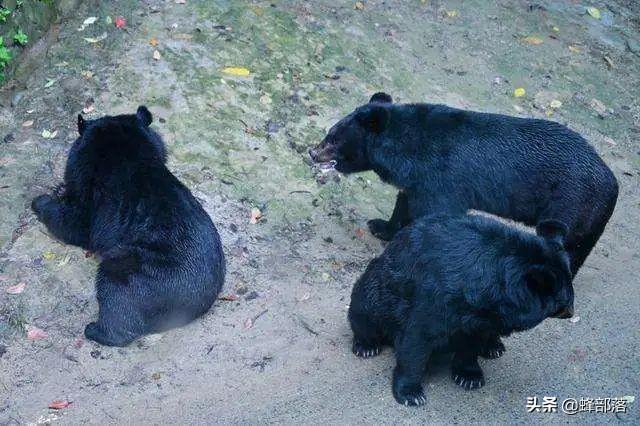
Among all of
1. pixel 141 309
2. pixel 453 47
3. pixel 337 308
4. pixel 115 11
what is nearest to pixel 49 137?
pixel 115 11

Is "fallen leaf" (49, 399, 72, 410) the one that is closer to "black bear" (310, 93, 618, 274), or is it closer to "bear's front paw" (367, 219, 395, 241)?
"black bear" (310, 93, 618, 274)

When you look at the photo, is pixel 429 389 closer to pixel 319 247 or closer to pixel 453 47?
pixel 319 247

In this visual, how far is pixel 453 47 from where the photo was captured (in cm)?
1232

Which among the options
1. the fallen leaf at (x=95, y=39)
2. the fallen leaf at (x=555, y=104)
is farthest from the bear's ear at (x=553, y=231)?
the fallen leaf at (x=95, y=39)

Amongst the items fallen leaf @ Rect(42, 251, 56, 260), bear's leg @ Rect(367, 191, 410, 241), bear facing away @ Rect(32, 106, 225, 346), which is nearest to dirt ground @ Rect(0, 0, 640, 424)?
fallen leaf @ Rect(42, 251, 56, 260)

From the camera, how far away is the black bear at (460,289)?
18.6 ft

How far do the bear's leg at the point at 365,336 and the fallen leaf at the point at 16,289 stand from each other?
3.05m

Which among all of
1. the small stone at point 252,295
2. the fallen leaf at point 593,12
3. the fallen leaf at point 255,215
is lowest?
the fallen leaf at point 255,215

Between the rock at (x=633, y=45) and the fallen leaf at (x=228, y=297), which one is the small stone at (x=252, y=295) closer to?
the fallen leaf at (x=228, y=297)

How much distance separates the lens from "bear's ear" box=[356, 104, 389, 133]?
785cm

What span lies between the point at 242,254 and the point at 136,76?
3.17m

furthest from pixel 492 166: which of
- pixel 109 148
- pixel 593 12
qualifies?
pixel 593 12

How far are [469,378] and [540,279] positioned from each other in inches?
51.5

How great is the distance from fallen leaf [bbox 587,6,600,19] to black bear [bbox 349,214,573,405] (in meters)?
9.09
